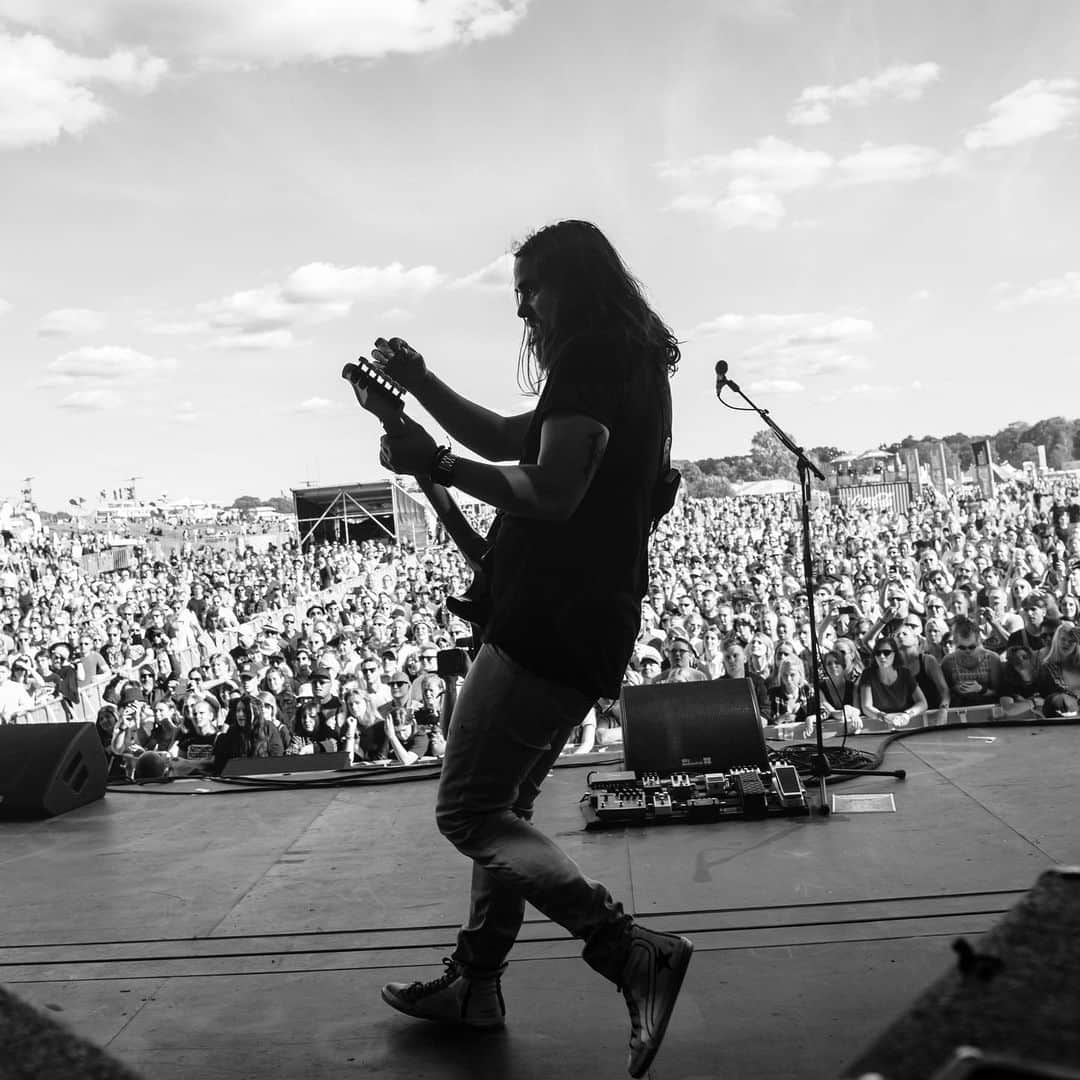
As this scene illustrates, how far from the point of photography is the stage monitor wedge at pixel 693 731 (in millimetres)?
3535

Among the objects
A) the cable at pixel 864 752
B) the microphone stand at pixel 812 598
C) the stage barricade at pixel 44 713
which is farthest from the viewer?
the stage barricade at pixel 44 713

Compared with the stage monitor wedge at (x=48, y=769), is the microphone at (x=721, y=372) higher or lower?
higher

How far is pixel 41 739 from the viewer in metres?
3.79

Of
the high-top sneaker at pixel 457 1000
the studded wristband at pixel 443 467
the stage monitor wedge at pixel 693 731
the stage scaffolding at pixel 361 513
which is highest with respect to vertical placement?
the stage scaffolding at pixel 361 513

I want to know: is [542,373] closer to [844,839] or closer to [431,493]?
[431,493]

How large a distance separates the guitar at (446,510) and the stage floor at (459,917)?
680 millimetres

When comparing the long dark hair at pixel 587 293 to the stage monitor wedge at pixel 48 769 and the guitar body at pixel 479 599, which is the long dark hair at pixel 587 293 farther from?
the stage monitor wedge at pixel 48 769

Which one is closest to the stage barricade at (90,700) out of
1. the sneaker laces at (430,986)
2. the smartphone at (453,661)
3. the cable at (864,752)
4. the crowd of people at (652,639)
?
the crowd of people at (652,639)

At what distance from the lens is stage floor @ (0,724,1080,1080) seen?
1723 millimetres

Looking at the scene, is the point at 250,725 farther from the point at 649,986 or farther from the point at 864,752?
the point at 649,986

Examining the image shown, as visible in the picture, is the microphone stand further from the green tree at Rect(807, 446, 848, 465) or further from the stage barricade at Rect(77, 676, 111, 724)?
the green tree at Rect(807, 446, 848, 465)

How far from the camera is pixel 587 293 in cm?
169

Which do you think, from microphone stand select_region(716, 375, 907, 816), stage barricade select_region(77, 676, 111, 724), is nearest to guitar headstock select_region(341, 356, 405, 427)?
microphone stand select_region(716, 375, 907, 816)

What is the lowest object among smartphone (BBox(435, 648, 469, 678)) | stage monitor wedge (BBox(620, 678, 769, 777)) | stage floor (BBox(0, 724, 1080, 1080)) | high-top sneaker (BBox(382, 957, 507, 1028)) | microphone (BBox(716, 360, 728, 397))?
stage floor (BBox(0, 724, 1080, 1080))
